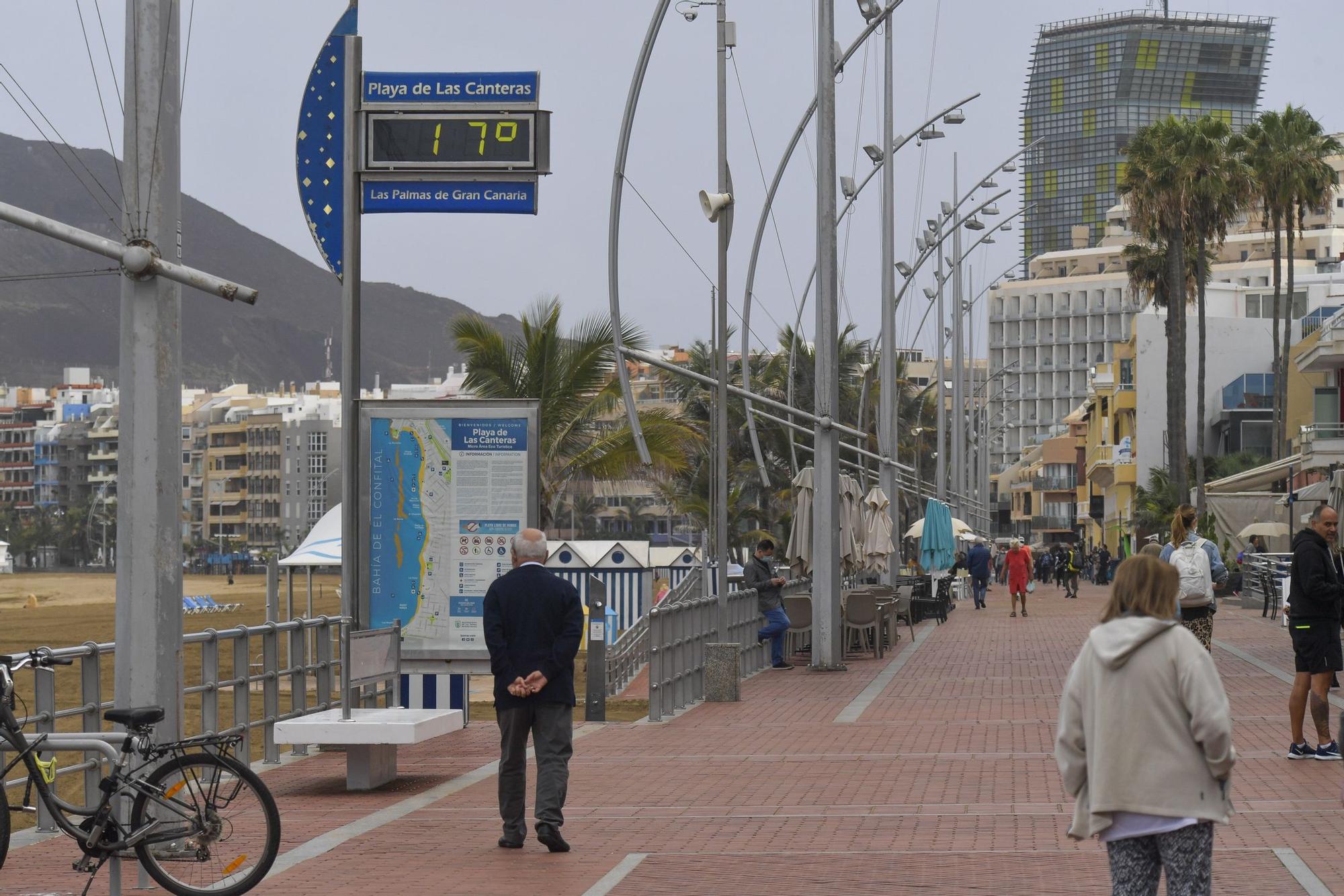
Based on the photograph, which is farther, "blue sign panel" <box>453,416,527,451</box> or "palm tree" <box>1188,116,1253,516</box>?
"palm tree" <box>1188,116,1253,516</box>

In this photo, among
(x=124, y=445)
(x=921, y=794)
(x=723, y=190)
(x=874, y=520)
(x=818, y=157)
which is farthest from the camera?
(x=874, y=520)

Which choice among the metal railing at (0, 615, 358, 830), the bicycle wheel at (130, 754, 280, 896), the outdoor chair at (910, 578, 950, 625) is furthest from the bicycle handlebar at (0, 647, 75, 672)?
the outdoor chair at (910, 578, 950, 625)

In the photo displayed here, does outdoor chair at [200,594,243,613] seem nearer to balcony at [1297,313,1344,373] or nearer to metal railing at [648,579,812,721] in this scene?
balcony at [1297,313,1344,373]

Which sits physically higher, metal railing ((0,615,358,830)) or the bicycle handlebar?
the bicycle handlebar

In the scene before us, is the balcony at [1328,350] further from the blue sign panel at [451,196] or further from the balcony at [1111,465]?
the blue sign panel at [451,196]

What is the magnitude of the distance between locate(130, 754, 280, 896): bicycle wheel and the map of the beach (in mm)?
7395

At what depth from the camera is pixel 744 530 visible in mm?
80688

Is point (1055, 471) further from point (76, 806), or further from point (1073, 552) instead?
point (76, 806)

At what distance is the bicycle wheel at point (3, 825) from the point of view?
929cm

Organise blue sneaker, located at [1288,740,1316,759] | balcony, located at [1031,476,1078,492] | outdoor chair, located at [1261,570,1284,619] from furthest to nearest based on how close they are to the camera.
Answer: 1. balcony, located at [1031,476,1078,492]
2. outdoor chair, located at [1261,570,1284,619]
3. blue sneaker, located at [1288,740,1316,759]

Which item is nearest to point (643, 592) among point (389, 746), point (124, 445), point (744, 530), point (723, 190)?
point (723, 190)

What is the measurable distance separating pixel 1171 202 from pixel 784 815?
53.6 m

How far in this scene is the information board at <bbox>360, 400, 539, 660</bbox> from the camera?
1634 centimetres

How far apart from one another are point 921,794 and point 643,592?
1026 inches
